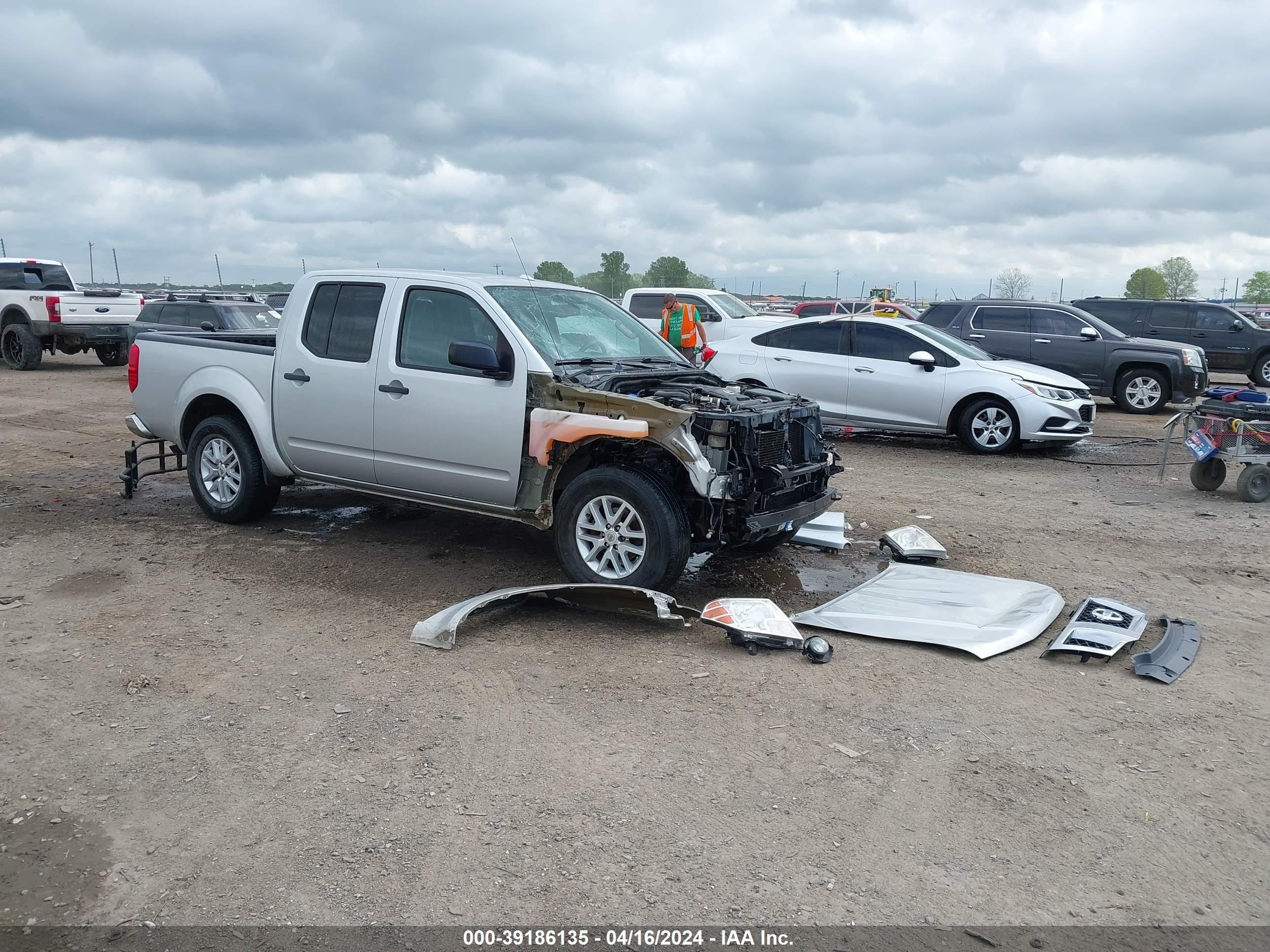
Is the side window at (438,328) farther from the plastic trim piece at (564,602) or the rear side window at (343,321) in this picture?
the plastic trim piece at (564,602)

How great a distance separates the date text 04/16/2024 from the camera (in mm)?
2938

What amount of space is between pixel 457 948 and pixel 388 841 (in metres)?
0.63

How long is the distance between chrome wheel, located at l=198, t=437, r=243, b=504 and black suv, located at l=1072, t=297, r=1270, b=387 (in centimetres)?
1611

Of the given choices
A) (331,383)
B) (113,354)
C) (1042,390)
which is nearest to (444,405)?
(331,383)

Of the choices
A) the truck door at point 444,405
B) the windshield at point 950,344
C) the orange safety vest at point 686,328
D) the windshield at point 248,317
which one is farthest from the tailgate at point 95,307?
the truck door at point 444,405

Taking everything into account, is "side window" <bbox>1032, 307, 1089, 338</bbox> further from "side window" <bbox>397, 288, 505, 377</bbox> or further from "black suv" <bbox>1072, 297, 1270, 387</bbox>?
"side window" <bbox>397, 288, 505, 377</bbox>

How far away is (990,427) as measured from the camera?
11828 mm

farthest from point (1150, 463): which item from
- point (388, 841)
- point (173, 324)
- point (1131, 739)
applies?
point (173, 324)

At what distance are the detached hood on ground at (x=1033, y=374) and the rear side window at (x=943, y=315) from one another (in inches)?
183

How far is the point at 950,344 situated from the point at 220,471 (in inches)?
334

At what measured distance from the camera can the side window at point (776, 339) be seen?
42.1 ft

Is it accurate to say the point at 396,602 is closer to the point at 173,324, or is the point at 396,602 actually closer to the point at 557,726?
the point at 557,726

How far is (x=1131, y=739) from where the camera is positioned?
4.25 metres

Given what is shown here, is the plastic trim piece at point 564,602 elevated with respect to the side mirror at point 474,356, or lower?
lower
